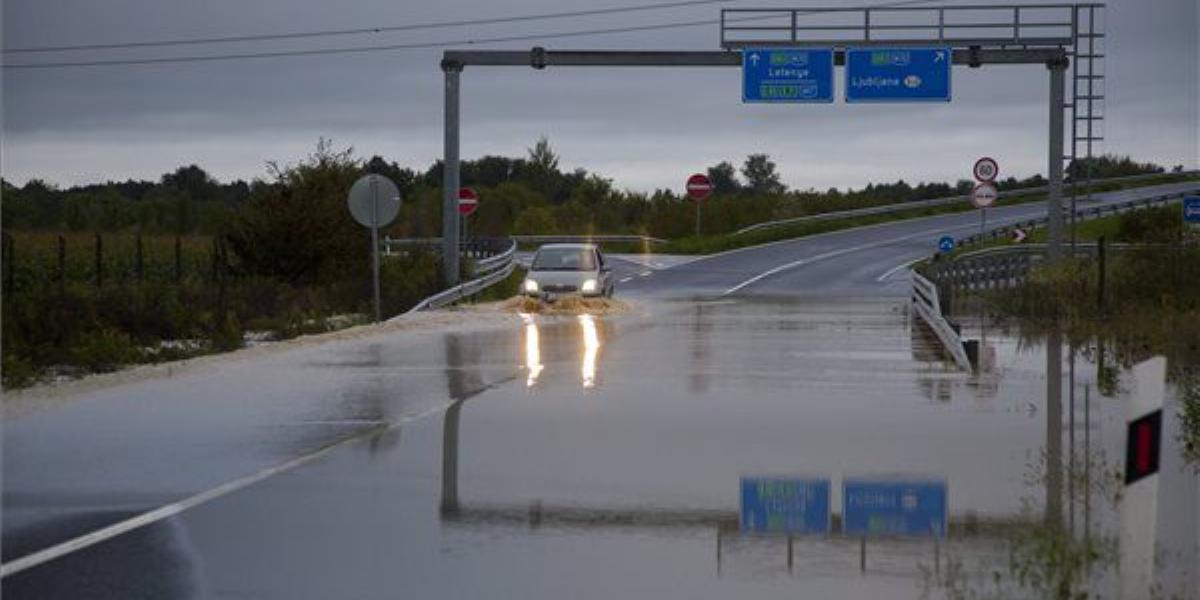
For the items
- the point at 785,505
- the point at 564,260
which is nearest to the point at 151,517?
the point at 785,505

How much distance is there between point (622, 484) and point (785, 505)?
1.38 m

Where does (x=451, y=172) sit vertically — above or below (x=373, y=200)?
above

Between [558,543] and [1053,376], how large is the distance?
505 inches

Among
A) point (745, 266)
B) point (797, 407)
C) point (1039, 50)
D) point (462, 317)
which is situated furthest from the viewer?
point (745, 266)

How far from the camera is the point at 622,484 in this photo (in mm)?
12180

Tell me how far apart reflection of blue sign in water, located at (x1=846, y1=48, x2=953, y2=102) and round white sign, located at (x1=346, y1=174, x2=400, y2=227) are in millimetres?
15017

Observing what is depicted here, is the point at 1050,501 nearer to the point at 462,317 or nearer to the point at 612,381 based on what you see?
the point at 612,381

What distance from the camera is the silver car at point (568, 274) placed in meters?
38.0

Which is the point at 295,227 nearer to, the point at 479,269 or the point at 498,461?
the point at 479,269

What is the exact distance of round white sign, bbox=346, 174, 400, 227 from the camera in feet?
102

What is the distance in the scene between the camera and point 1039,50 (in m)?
39.9

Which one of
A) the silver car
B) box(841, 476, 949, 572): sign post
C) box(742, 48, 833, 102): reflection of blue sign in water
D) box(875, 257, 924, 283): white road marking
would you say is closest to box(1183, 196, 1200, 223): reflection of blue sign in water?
box(742, 48, 833, 102): reflection of blue sign in water

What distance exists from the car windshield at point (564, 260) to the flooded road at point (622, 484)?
15433mm

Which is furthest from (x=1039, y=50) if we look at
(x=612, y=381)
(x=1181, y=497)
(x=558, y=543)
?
(x=558, y=543)
